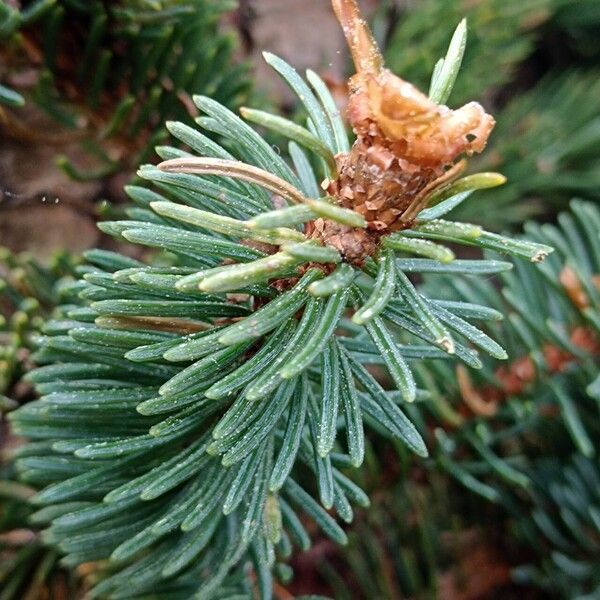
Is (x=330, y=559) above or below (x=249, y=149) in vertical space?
below

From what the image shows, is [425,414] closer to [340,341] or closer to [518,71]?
[340,341]

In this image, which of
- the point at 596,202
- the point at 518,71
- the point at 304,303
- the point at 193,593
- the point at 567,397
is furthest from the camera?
the point at 518,71

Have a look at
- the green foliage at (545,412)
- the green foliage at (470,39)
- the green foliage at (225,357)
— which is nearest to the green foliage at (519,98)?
the green foliage at (470,39)

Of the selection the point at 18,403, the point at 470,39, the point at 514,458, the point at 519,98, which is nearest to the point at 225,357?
the point at 18,403

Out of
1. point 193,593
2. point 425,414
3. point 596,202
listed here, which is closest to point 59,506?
point 193,593

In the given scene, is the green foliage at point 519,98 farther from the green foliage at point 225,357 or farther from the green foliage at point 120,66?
the green foliage at point 225,357
